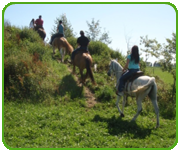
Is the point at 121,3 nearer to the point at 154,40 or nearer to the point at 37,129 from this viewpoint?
the point at 37,129

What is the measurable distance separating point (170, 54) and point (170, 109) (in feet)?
13.8

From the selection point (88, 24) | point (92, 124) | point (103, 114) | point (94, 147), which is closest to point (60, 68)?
point (103, 114)

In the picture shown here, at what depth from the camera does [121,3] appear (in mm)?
7523

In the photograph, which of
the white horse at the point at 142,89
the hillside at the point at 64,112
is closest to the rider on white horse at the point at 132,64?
the white horse at the point at 142,89

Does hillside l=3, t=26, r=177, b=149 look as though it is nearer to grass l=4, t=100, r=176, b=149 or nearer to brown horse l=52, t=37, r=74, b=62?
grass l=4, t=100, r=176, b=149

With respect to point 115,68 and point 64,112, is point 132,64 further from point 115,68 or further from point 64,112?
point 64,112

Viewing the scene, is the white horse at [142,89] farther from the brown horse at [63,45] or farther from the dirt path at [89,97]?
the brown horse at [63,45]

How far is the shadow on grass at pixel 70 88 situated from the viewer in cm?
1073

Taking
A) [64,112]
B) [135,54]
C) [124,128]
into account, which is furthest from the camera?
[64,112]

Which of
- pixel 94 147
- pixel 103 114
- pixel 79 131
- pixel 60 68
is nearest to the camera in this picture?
pixel 94 147

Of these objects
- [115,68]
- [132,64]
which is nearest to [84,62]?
[115,68]

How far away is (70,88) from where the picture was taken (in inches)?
446

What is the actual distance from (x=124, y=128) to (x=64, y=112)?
2782mm

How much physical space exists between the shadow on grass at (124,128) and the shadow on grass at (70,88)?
2.69 m
